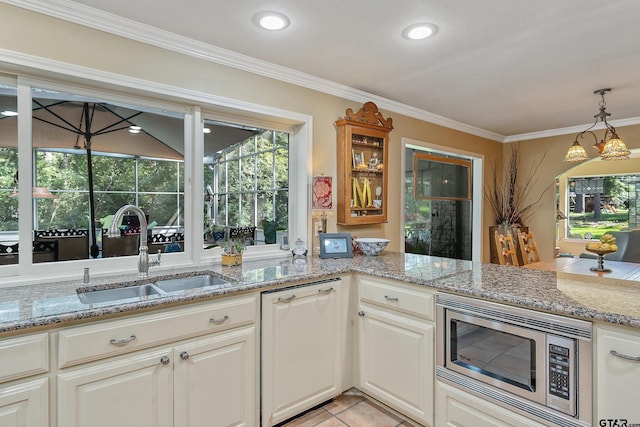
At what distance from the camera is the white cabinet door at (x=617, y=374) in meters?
1.23

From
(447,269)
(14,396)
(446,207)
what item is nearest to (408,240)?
(446,207)

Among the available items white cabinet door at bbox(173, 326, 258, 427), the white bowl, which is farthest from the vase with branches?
white cabinet door at bbox(173, 326, 258, 427)

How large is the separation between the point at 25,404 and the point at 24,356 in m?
0.18

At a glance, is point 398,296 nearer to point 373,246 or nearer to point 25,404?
point 373,246

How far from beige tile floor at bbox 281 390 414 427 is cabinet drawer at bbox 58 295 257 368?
769mm

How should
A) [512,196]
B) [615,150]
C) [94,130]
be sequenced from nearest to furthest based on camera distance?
[94,130] → [615,150] → [512,196]

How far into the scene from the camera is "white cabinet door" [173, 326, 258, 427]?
5.22 ft

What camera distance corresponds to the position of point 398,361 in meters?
1.99

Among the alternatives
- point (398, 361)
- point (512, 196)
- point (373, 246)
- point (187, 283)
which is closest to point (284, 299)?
point (187, 283)

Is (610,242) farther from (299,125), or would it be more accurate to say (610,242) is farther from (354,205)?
(299,125)

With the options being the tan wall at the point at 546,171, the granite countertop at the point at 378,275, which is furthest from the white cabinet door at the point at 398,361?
the tan wall at the point at 546,171

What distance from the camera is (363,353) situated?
2201 mm

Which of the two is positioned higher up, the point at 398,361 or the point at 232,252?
the point at 232,252

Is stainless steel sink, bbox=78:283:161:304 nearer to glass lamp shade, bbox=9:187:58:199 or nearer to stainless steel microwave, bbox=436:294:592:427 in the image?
glass lamp shade, bbox=9:187:58:199
